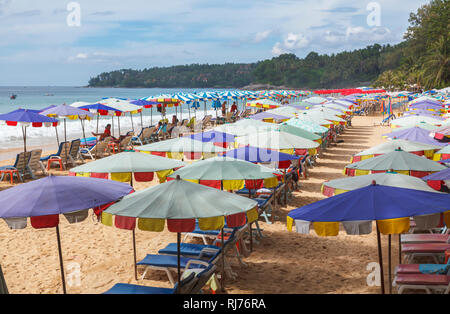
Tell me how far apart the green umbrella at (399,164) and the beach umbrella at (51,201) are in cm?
381

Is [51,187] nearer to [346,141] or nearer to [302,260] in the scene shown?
[302,260]

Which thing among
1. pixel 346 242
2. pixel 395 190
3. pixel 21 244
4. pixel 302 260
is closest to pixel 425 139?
pixel 346 242

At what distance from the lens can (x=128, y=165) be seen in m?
6.44

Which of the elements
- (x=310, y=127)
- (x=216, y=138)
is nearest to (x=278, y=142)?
(x=216, y=138)

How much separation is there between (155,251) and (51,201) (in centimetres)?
296

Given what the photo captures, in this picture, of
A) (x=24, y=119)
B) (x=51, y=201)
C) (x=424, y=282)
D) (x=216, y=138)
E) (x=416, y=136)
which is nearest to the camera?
(x=51, y=201)

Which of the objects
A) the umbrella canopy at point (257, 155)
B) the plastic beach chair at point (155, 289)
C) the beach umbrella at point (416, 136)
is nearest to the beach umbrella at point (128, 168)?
the umbrella canopy at point (257, 155)

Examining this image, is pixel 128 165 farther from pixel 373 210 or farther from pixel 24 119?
pixel 24 119

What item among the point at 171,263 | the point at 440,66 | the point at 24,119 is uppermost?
the point at 440,66

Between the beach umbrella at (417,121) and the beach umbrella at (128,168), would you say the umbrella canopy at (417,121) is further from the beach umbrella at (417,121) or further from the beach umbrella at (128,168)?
the beach umbrella at (128,168)

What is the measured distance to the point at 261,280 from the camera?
586 centimetres

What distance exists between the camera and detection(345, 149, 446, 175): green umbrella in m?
6.43

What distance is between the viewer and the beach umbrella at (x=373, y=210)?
384 centimetres
